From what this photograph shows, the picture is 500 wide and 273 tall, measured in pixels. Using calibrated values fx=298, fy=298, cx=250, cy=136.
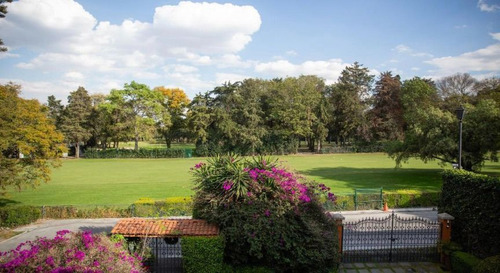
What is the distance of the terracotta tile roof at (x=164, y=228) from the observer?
816cm

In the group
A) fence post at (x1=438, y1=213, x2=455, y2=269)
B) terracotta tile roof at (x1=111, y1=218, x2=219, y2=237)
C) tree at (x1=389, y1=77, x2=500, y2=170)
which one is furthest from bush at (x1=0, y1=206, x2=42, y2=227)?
tree at (x1=389, y1=77, x2=500, y2=170)

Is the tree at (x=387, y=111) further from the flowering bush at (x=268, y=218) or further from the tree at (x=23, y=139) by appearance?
the tree at (x=23, y=139)

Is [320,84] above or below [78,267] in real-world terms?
above

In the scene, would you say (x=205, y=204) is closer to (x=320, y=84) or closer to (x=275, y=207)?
(x=275, y=207)

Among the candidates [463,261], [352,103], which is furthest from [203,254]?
[352,103]

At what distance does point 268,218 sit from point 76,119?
52395 mm

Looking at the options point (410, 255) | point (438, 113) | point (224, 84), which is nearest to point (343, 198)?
point (410, 255)

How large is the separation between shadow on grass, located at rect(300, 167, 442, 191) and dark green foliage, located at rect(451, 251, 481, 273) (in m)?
13.1

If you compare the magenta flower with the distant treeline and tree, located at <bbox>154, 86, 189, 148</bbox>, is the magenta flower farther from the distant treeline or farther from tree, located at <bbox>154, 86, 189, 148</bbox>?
tree, located at <bbox>154, 86, 189, 148</bbox>

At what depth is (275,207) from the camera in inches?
333

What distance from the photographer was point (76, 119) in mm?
50875

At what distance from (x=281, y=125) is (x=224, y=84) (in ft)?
42.7

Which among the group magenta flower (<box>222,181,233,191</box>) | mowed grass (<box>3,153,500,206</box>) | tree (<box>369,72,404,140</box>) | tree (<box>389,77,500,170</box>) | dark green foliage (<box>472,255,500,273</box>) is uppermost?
tree (<box>369,72,404,140</box>)

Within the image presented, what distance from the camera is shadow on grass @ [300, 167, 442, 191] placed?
77.6ft
